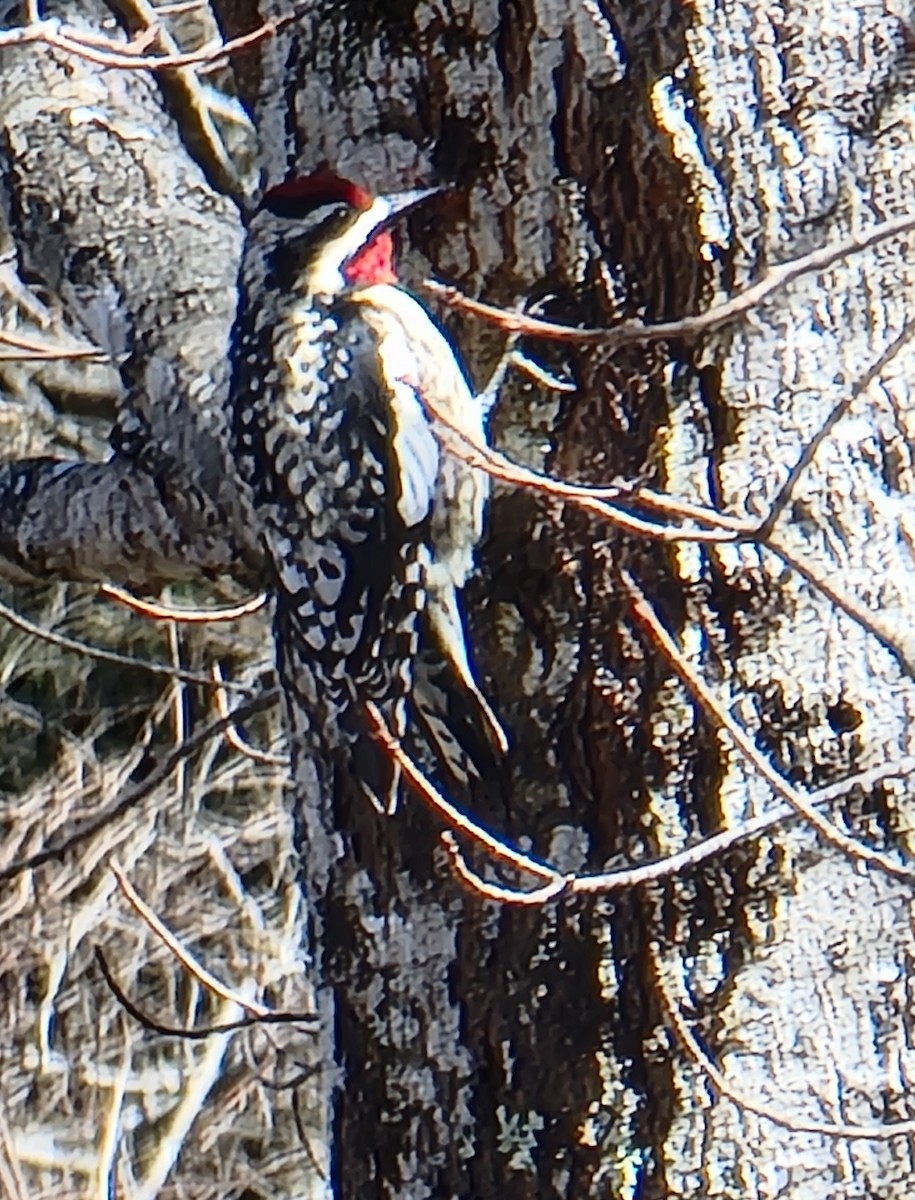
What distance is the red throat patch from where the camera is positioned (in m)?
1.03

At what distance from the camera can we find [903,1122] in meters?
0.93

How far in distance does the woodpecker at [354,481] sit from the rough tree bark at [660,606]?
0.11 feet

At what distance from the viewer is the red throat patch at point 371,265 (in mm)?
1032

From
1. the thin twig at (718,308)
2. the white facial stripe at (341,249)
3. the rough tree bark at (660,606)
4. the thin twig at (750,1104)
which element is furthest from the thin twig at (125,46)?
the thin twig at (750,1104)

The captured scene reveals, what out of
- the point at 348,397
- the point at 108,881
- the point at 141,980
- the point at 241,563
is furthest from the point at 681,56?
the point at 141,980

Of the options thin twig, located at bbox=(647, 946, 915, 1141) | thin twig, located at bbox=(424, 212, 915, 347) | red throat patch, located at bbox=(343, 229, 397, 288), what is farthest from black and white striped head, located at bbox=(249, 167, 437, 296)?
thin twig, located at bbox=(647, 946, 915, 1141)

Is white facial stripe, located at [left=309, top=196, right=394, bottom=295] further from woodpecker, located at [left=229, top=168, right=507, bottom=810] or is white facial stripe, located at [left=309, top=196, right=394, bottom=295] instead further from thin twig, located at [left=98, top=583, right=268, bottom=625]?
thin twig, located at [left=98, top=583, right=268, bottom=625]

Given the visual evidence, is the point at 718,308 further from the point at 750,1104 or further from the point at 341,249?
the point at 750,1104

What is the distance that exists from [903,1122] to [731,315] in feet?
1.51

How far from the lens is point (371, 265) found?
1082mm

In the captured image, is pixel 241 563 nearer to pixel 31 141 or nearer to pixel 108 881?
pixel 31 141

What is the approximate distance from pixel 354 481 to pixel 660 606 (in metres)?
0.23

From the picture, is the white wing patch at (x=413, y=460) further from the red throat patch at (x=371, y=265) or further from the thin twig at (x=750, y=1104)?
the thin twig at (x=750, y=1104)

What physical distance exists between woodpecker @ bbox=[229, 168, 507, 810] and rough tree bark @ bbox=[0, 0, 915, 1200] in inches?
1.3
